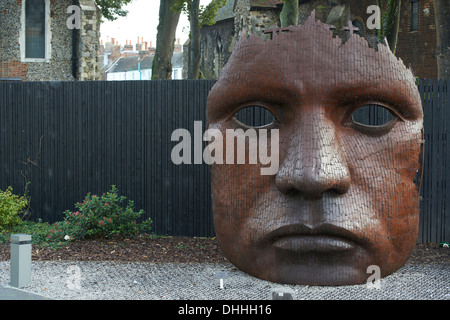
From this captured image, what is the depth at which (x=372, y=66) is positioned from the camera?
5.54 metres

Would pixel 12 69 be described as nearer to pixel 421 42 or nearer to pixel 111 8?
pixel 111 8

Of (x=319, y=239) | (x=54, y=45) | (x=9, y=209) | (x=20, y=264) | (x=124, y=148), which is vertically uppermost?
(x=54, y=45)

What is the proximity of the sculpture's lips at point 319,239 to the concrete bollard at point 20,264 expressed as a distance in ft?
8.83

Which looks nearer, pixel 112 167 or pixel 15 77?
pixel 112 167

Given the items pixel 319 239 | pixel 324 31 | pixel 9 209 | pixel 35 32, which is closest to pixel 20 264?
pixel 319 239

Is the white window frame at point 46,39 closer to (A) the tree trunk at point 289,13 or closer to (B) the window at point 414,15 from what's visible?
(A) the tree trunk at point 289,13

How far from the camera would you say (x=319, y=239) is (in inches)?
209

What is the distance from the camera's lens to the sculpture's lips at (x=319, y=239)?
17.3 ft

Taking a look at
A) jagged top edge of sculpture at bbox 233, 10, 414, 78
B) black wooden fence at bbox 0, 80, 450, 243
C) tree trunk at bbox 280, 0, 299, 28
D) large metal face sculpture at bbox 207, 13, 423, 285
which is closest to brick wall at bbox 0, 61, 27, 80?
black wooden fence at bbox 0, 80, 450, 243

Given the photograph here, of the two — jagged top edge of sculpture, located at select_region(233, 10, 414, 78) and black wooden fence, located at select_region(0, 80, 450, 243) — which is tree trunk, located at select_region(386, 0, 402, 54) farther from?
jagged top edge of sculpture, located at select_region(233, 10, 414, 78)

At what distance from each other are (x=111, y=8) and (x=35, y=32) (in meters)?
4.26

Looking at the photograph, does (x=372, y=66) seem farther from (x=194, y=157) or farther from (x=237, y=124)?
(x=194, y=157)

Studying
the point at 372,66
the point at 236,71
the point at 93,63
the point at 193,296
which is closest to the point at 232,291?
the point at 193,296

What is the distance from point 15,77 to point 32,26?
2.01 m
